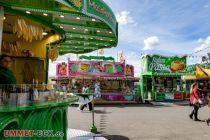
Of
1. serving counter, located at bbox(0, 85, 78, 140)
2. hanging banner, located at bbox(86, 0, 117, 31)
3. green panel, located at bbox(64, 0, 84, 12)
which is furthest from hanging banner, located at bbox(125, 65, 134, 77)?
green panel, located at bbox(64, 0, 84, 12)

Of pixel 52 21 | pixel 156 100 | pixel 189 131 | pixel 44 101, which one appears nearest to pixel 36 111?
pixel 44 101

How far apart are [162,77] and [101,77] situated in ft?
20.4

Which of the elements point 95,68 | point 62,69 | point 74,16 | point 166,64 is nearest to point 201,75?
point 166,64

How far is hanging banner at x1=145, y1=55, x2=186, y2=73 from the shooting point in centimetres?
2403

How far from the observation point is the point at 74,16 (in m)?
6.75

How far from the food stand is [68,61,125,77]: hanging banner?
9.16 feet

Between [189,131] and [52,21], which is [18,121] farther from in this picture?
[189,131]

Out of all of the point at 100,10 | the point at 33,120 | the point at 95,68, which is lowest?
the point at 33,120

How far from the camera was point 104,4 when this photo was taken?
7219 millimetres

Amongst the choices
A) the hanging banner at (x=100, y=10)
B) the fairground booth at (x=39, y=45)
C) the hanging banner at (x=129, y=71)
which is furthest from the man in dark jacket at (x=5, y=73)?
A: the hanging banner at (x=129, y=71)

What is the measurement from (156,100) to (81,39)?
14879 mm

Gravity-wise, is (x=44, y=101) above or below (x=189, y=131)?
above

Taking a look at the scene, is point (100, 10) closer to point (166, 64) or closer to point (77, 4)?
point (77, 4)

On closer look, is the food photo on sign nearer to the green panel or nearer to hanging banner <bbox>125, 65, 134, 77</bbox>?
hanging banner <bbox>125, 65, 134, 77</bbox>
